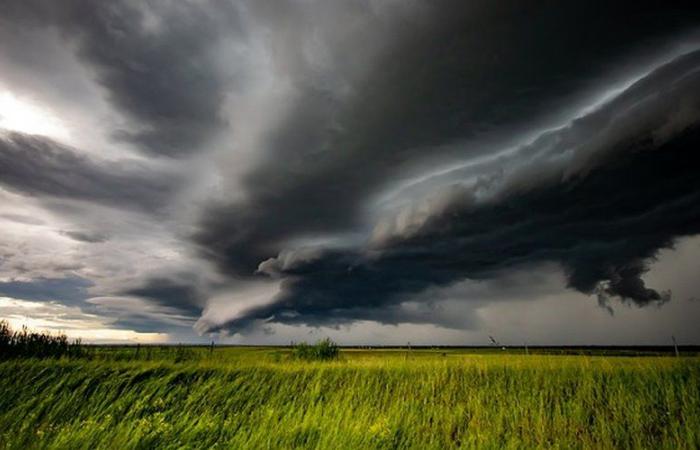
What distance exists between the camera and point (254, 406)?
450 inches

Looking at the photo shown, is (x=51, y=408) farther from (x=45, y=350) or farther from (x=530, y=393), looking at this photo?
(x=530, y=393)

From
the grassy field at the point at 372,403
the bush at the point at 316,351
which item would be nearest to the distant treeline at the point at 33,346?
the grassy field at the point at 372,403

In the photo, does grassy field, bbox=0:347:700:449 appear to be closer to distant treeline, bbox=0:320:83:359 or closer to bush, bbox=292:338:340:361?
→ distant treeline, bbox=0:320:83:359

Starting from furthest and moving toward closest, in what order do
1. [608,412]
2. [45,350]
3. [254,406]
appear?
1. [45,350]
2. [254,406]
3. [608,412]

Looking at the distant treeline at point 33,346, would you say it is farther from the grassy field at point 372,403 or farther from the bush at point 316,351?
the bush at point 316,351

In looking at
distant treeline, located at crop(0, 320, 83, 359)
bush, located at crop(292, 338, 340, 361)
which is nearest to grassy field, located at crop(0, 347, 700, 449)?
distant treeline, located at crop(0, 320, 83, 359)

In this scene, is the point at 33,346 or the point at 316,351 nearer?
the point at 33,346

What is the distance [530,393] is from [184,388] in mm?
10162

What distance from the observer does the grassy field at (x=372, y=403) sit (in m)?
7.20

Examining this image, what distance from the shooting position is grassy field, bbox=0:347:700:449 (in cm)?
720

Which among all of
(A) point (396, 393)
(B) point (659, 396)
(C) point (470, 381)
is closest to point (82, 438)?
(A) point (396, 393)

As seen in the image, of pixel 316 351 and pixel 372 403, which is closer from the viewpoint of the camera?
pixel 372 403

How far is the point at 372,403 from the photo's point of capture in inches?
479

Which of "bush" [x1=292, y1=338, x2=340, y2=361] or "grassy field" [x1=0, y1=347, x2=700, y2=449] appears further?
"bush" [x1=292, y1=338, x2=340, y2=361]
